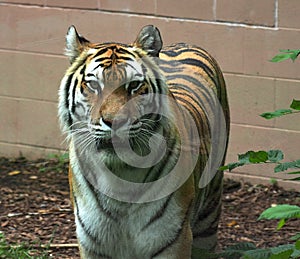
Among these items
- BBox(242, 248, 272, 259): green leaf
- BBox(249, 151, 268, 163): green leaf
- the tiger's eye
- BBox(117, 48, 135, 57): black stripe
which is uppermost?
BBox(117, 48, 135, 57): black stripe

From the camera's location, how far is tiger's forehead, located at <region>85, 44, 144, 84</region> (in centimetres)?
374

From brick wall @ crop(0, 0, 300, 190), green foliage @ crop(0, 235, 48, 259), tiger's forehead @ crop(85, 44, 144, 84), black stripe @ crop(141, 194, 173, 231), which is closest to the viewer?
tiger's forehead @ crop(85, 44, 144, 84)

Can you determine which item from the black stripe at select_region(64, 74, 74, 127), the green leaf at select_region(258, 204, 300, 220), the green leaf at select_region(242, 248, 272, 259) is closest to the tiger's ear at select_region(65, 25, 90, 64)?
Answer: the black stripe at select_region(64, 74, 74, 127)

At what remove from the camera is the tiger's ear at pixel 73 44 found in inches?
156

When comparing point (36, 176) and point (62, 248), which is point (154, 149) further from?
point (36, 176)

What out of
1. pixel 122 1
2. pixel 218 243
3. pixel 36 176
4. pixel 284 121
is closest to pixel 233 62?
pixel 284 121

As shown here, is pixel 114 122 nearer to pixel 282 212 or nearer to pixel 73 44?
pixel 73 44

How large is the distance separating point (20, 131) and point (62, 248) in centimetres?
182

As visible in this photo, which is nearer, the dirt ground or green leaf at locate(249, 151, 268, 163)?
green leaf at locate(249, 151, 268, 163)

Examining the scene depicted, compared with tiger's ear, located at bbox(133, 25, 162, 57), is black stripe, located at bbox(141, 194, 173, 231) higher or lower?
lower

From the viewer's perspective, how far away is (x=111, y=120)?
3584 mm

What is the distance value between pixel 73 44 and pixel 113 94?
0.43 metres

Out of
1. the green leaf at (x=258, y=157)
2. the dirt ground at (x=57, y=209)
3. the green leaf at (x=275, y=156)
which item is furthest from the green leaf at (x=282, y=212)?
the dirt ground at (x=57, y=209)

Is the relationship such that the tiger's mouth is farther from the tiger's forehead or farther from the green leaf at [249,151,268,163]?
the green leaf at [249,151,268,163]
